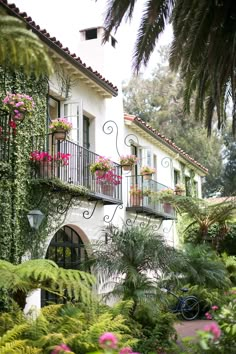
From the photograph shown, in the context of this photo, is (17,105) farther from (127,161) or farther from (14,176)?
(127,161)

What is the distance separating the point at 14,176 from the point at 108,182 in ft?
12.0

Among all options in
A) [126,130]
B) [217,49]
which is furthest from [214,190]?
[217,49]

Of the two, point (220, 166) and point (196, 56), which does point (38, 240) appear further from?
point (220, 166)

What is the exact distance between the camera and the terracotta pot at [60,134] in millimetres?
9945

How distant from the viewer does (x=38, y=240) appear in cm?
999

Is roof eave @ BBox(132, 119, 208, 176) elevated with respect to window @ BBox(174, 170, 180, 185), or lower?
elevated

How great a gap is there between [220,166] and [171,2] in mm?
31363

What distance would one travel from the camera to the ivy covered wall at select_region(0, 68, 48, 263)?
8.99 m

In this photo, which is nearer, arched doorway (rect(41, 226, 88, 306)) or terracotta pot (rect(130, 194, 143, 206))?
arched doorway (rect(41, 226, 88, 306))

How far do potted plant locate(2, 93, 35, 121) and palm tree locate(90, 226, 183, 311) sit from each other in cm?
295

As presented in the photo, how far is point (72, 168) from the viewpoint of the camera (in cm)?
1127

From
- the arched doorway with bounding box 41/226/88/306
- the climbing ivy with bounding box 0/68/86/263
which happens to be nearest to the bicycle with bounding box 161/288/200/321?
the arched doorway with bounding box 41/226/88/306

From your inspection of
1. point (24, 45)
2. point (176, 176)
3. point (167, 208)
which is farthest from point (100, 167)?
point (176, 176)

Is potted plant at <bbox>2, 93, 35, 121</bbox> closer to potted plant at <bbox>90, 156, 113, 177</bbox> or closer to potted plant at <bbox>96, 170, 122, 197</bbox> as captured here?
potted plant at <bbox>90, 156, 113, 177</bbox>
